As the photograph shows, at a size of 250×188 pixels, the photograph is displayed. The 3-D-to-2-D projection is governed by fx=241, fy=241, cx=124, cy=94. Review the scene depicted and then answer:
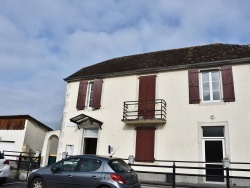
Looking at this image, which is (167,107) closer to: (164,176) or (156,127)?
(156,127)

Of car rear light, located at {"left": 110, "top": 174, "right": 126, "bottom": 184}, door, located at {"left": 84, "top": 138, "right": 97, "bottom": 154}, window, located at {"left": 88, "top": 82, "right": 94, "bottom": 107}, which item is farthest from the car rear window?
window, located at {"left": 88, "top": 82, "right": 94, "bottom": 107}

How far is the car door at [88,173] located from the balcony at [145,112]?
529 centimetres

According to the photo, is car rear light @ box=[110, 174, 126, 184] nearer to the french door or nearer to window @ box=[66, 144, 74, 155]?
the french door

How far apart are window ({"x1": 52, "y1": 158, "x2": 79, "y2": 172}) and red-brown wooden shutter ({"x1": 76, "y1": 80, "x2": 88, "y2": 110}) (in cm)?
704

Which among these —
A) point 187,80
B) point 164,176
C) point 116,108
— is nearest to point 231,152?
point 164,176

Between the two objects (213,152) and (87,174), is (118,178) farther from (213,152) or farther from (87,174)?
(213,152)

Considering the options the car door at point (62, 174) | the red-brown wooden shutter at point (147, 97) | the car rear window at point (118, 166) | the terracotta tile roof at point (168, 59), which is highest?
the terracotta tile roof at point (168, 59)

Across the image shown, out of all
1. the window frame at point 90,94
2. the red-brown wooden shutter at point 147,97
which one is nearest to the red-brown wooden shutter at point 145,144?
the red-brown wooden shutter at point 147,97

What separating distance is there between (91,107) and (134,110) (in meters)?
2.83

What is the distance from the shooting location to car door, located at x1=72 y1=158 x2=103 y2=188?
21.8 feet

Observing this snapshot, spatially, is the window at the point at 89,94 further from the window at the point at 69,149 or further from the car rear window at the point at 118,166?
the car rear window at the point at 118,166

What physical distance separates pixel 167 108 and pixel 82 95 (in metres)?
5.35

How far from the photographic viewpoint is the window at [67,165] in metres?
7.27

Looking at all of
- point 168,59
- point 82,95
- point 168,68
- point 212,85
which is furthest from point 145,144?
point 168,59
